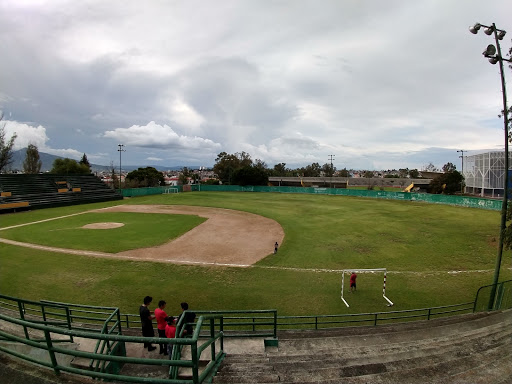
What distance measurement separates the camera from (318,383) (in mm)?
5461

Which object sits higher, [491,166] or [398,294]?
[491,166]

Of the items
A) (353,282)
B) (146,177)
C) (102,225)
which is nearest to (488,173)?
(353,282)

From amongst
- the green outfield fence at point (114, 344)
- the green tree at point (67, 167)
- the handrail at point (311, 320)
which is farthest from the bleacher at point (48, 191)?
the handrail at point (311, 320)

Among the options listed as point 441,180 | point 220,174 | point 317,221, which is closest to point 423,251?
point 317,221

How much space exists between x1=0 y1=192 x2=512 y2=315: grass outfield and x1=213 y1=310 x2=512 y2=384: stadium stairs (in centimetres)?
462

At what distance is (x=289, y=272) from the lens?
18891mm

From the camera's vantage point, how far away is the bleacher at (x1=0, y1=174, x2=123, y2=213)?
45.0 m

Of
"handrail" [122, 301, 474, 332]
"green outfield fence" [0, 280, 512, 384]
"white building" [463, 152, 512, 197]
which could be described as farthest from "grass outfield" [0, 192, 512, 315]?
"white building" [463, 152, 512, 197]

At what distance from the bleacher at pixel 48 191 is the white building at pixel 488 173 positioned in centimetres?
8587

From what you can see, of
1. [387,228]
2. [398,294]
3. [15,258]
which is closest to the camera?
[398,294]

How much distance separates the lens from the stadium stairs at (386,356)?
6.00m

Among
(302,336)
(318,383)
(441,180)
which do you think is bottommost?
(302,336)

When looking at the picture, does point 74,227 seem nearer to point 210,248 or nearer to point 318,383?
point 210,248

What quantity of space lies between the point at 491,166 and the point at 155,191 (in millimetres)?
83389
